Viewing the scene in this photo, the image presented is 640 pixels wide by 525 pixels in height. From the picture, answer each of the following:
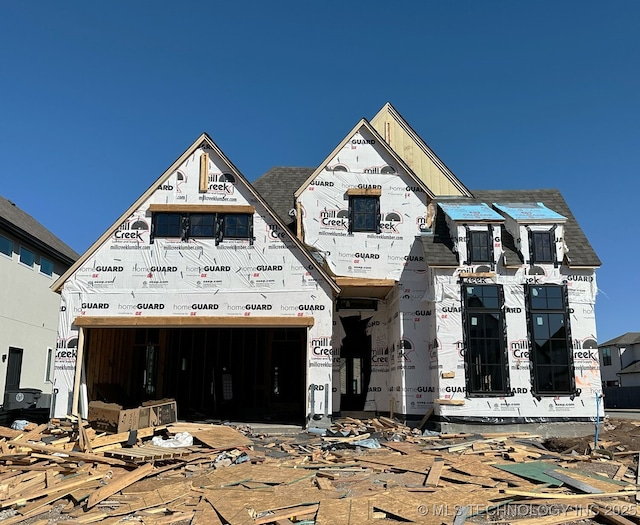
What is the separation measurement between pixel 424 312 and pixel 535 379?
3681mm

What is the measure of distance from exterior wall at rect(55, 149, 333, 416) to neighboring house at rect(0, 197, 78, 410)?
598cm

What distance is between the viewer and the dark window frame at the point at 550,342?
15.1 meters

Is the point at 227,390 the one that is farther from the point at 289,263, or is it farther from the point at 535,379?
the point at 535,379

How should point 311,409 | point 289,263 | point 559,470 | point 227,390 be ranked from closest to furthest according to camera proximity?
1. point 559,470
2. point 311,409
3. point 289,263
4. point 227,390

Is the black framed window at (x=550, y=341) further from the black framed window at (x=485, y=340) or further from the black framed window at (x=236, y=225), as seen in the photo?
the black framed window at (x=236, y=225)

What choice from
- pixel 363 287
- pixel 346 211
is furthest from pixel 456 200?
pixel 363 287

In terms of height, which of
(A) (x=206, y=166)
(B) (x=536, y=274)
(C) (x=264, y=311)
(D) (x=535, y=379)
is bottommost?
(D) (x=535, y=379)

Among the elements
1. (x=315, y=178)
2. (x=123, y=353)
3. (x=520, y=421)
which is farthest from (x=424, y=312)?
(x=123, y=353)

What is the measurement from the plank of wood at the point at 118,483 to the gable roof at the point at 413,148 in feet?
46.8

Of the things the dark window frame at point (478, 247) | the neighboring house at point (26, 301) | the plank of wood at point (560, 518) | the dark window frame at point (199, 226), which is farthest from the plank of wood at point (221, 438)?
the neighboring house at point (26, 301)

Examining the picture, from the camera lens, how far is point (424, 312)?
645 inches

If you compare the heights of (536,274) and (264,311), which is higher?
(536,274)

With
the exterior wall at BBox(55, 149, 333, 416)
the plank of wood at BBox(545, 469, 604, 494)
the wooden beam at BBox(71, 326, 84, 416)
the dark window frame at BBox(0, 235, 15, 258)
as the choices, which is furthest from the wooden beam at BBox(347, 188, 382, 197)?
the dark window frame at BBox(0, 235, 15, 258)

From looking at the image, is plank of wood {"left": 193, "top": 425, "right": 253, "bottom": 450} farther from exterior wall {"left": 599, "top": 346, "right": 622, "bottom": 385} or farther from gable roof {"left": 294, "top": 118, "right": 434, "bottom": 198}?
exterior wall {"left": 599, "top": 346, "right": 622, "bottom": 385}
